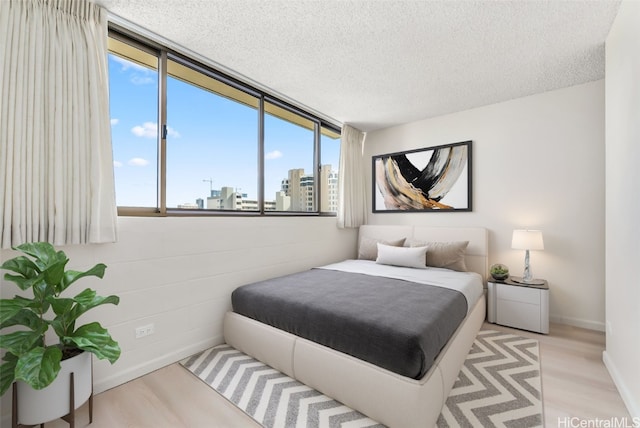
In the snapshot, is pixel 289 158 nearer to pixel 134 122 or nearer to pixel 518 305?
pixel 134 122

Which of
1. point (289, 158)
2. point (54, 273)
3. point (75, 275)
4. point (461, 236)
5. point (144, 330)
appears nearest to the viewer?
point (54, 273)

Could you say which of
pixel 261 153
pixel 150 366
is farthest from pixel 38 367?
pixel 261 153

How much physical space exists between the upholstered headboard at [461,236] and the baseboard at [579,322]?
0.76 m

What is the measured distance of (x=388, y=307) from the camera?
6.29 ft

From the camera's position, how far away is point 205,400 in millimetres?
1763

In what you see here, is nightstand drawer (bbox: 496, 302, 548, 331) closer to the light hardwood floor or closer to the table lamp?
the table lamp

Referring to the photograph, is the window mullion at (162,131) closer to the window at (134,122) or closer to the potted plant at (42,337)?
the window at (134,122)

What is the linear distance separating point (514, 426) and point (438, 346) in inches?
20.8

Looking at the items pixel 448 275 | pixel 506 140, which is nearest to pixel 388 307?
pixel 448 275

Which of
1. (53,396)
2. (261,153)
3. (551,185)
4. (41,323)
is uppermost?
(261,153)

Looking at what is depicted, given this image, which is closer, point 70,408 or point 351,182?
point 70,408

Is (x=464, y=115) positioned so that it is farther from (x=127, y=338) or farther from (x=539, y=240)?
(x=127, y=338)

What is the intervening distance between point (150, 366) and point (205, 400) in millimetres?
630

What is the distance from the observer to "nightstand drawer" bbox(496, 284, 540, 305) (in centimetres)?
272
